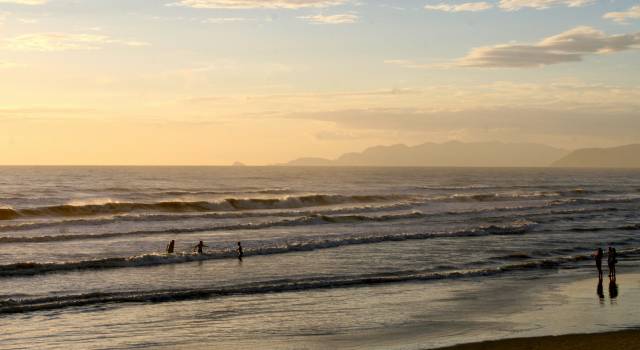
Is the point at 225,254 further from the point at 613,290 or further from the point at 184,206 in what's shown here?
the point at 184,206

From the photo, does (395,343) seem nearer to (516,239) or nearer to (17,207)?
(516,239)

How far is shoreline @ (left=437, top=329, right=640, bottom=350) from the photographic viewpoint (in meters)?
16.7

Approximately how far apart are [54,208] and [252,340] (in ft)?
169

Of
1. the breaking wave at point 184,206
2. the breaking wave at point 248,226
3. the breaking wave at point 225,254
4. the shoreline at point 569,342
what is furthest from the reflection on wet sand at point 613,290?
the breaking wave at point 184,206

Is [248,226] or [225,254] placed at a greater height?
[248,226]

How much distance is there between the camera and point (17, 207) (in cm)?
6575

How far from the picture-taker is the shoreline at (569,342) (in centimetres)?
1669

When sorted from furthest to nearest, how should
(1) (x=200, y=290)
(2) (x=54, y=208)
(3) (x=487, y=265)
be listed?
(2) (x=54, y=208), (3) (x=487, y=265), (1) (x=200, y=290)

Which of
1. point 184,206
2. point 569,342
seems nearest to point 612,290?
point 569,342

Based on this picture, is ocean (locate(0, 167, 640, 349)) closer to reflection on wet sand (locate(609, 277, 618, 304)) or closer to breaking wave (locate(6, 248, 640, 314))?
breaking wave (locate(6, 248, 640, 314))

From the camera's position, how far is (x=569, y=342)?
17.2 meters

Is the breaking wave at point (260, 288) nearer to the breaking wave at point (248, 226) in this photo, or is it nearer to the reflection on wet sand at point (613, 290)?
the reflection on wet sand at point (613, 290)

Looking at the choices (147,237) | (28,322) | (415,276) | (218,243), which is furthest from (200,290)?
(147,237)

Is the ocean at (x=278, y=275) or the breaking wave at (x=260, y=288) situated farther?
the breaking wave at (x=260, y=288)
